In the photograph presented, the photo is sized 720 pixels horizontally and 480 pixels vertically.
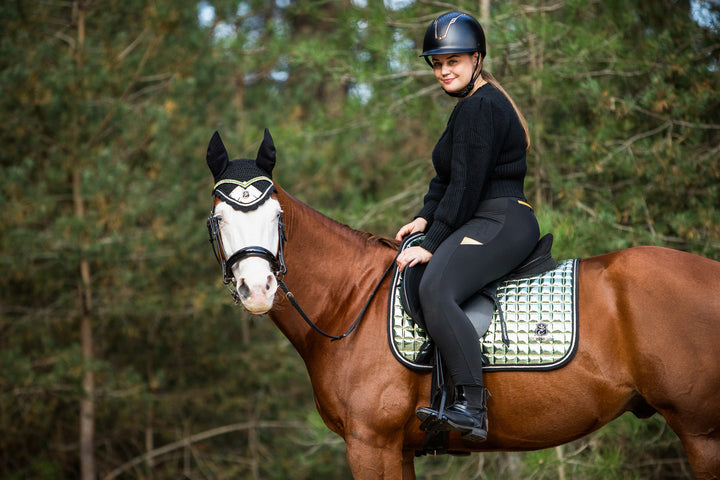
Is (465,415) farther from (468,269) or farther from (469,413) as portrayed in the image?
(468,269)

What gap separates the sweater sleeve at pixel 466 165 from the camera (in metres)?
3.25

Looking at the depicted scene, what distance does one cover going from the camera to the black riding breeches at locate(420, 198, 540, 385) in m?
3.17

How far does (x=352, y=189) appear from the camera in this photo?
11555 mm

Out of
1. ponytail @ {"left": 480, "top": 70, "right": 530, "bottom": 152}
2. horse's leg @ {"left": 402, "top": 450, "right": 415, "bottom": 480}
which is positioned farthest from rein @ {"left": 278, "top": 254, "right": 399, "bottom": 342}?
ponytail @ {"left": 480, "top": 70, "right": 530, "bottom": 152}

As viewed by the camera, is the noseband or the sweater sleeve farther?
the sweater sleeve

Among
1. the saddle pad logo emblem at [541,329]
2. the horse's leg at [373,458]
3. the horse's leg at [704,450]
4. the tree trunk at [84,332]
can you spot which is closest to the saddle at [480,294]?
the saddle pad logo emblem at [541,329]

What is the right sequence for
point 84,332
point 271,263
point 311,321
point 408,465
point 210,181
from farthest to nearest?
point 210,181, point 84,332, point 408,465, point 311,321, point 271,263

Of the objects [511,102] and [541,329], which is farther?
[511,102]

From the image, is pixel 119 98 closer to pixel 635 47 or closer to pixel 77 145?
pixel 77 145

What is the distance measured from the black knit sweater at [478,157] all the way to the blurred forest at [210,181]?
219 cm

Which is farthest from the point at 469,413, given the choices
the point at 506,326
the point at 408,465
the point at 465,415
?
the point at 408,465

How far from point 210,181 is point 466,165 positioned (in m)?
7.45

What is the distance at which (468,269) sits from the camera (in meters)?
3.24

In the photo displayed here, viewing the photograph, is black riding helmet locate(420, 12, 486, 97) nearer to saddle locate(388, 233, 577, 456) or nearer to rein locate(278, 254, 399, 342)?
saddle locate(388, 233, 577, 456)
